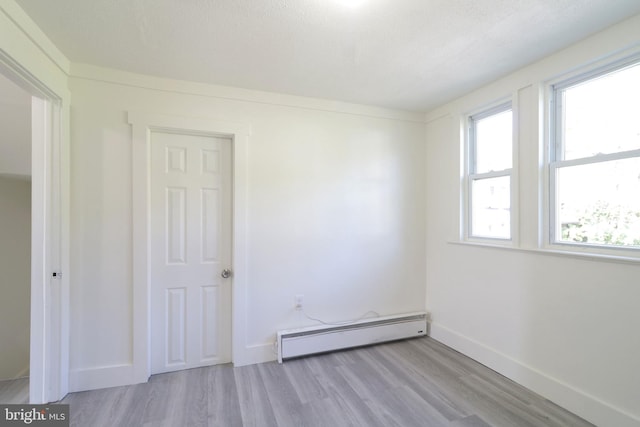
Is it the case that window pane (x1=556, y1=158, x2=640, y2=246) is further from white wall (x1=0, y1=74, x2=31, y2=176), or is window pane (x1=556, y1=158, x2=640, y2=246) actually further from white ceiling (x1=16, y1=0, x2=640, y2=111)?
white wall (x1=0, y1=74, x2=31, y2=176)

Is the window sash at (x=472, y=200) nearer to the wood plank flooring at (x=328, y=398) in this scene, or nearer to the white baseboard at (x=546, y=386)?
the white baseboard at (x=546, y=386)

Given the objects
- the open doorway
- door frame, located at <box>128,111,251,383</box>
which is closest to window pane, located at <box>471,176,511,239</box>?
door frame, located at <box>128,111,251,383</box>

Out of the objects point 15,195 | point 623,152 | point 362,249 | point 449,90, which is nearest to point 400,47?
point 449,90

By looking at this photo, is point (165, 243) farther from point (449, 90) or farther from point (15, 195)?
point (449, 90)

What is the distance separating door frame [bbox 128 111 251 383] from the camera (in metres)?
2.14

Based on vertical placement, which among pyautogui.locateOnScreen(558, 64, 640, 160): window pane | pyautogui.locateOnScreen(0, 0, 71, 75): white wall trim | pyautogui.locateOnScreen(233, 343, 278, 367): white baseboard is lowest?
pyautogui.locateOnScreen(233, 343, 278, 367): white baseboard

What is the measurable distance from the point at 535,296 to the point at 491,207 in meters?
0.84

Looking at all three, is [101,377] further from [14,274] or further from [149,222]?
[14,274]

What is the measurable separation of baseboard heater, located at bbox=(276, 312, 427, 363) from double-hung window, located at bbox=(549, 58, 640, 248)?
5.23 ft

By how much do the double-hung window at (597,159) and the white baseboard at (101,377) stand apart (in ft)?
11.5

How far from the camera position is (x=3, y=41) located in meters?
1.38

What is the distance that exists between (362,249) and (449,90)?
180 cm

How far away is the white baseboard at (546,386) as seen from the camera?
1.65m

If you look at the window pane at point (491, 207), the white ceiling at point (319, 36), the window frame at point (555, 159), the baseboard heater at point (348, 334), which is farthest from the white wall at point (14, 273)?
the window frame at point (555, 159)
